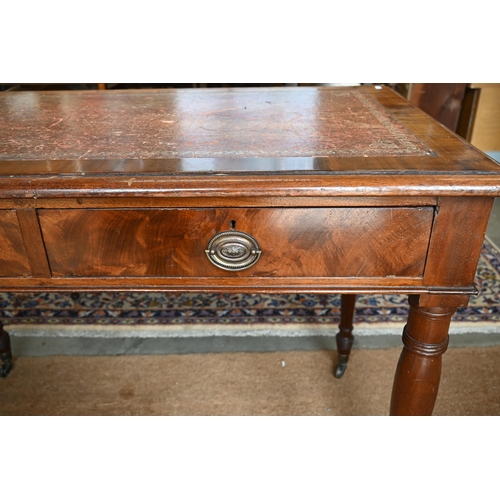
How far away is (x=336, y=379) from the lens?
1.45 metres

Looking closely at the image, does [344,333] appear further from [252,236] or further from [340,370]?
[252,236]

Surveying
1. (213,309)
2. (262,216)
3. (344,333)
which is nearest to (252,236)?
(262,216)

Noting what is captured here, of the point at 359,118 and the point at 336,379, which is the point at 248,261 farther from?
the point at 336,379

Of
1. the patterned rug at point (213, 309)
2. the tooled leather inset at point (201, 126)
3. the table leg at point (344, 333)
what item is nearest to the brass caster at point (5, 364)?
the patterned rug at point (213, 309)

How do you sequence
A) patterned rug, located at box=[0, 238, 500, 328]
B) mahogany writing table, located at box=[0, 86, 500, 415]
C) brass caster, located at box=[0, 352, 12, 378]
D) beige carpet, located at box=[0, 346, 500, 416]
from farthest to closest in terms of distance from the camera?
patterned rug, located at box=[0, 238, 500, 328] < brass caster, located at box=[0, 352, 12, 378] < beige carpet, located at box=[0, 346, 500, 416] < mahogany writing table, located at box=[0, 86, 500, 415]

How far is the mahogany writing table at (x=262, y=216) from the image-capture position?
0.72 meters

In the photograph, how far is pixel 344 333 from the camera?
1414 mm

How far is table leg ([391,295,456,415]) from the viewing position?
2.76 feet

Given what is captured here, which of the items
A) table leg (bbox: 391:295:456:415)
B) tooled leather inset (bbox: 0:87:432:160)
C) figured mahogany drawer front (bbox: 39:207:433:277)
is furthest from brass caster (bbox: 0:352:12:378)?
table leg (bbox: 391:295:456:415)

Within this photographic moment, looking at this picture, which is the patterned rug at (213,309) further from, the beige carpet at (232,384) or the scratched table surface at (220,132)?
the scratched table surface at (220,132)

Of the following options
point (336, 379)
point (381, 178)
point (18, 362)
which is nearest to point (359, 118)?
point (381, 178)

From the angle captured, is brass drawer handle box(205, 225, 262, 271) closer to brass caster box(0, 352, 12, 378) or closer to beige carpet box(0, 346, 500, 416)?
beige carpet box(0, 346, 500, 416)

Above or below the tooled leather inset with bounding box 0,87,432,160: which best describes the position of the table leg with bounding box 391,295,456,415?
below

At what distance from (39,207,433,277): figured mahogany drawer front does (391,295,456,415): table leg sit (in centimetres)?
10
